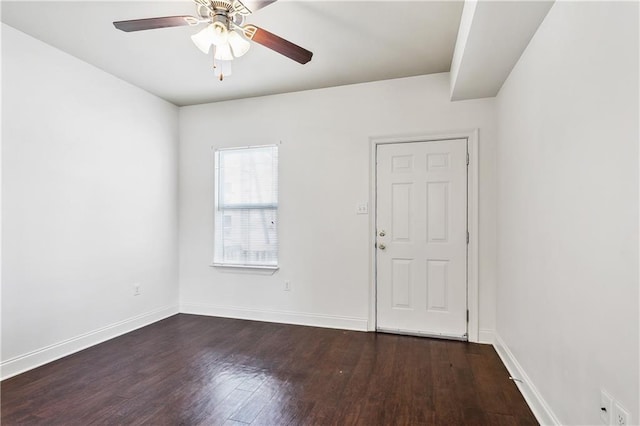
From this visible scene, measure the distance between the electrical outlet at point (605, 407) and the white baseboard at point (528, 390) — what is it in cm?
48

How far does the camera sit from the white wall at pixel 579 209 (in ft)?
3.94

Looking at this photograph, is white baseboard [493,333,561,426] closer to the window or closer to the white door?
the white door

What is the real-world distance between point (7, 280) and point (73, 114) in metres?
1.47

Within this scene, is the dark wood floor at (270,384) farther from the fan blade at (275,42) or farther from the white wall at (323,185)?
the fan blade at (275,42)

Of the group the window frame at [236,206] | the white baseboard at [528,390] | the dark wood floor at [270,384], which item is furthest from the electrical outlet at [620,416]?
the window frame at [236,206]

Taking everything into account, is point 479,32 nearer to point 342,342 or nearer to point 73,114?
point 342,342

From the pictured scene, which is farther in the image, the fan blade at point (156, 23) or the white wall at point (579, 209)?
the fan blade at point (156, 23)

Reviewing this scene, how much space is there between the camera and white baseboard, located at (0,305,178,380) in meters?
2.54

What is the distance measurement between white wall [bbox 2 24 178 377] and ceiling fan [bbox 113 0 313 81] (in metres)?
1.40

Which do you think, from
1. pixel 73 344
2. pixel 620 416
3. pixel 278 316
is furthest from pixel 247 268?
pixel 620 416

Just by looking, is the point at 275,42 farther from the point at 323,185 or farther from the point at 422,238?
the point at 422,238

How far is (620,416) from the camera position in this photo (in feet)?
4.07

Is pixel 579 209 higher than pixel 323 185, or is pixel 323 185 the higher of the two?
pixel 323 185

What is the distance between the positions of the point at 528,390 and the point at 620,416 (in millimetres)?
1041
